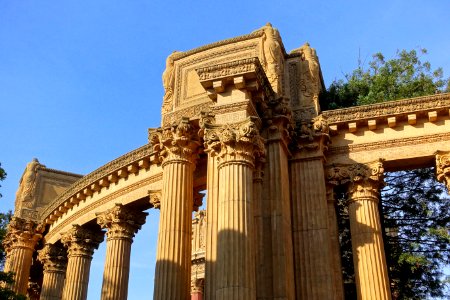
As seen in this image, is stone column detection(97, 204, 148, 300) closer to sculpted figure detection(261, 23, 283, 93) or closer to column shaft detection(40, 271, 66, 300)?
column shaft detection(40, 271, 66, 300)

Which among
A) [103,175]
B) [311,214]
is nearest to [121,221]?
[103,175]

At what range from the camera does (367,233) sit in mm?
21781

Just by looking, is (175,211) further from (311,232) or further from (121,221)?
(121,221)

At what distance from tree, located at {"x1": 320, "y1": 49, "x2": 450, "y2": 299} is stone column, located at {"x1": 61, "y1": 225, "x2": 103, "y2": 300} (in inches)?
605

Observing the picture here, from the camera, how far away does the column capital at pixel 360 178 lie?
22828 mm

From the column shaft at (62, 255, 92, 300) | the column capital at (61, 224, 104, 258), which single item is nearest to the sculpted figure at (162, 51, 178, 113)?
the column capital at (61, 224, 104, 258)

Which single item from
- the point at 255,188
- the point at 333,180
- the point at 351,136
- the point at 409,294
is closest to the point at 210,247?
the point at 255,188

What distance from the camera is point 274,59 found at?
923 inches

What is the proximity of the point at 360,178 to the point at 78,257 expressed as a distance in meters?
17.7

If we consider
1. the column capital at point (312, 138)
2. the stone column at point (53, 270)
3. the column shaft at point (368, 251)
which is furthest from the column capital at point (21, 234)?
the column shaft at point (368, 251)

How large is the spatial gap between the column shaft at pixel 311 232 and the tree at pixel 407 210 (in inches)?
250

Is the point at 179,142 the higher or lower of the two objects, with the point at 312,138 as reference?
lower

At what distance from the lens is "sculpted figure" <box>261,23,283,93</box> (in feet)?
75.6

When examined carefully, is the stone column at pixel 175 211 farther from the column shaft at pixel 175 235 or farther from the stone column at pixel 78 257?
the stone column at pixel 78 257
